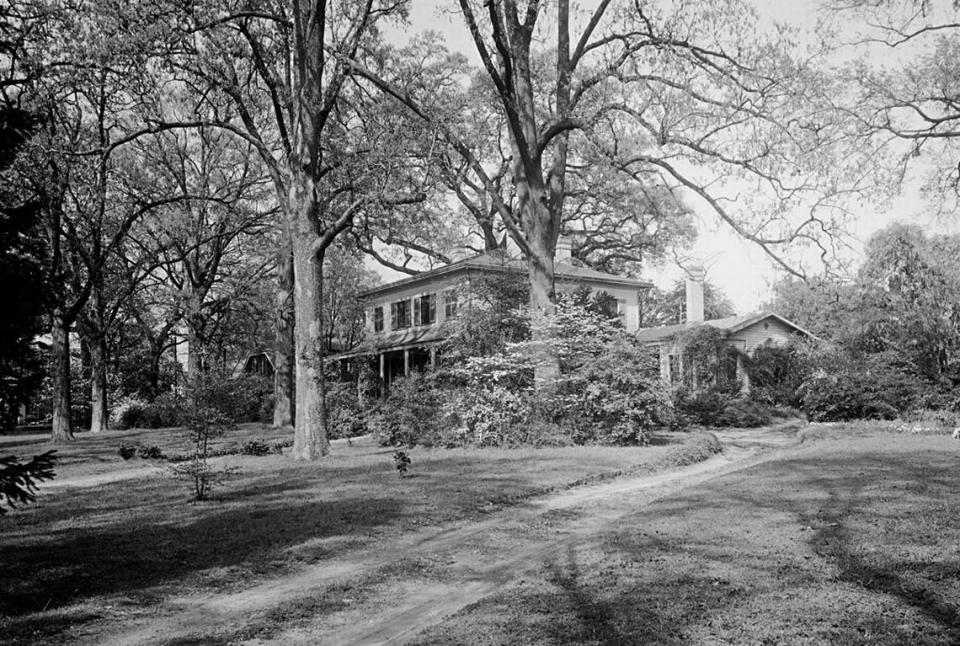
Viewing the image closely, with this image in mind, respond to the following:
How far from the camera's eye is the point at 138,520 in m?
9.71

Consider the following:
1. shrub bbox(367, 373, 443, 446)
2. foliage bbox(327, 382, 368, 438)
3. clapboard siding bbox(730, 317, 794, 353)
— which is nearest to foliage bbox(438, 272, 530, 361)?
shrub bbox(367, 373, 443, 446)

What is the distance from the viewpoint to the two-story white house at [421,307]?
1283 inches

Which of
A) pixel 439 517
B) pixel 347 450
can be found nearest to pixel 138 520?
pixel 439 517

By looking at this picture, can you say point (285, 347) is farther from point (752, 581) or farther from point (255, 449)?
point (752, 581)

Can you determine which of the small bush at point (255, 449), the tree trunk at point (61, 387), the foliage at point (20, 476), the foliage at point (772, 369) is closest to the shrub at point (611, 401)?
the small bush at point (255, 449)

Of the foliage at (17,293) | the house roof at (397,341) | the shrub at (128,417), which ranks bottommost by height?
the shrub at (128,417)

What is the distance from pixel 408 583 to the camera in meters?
6.62

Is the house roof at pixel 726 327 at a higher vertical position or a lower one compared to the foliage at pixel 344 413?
higher

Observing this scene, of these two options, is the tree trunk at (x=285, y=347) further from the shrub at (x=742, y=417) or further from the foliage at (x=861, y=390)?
the foliage at (x=861, y=390)

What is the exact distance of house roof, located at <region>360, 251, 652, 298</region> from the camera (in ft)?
89.9

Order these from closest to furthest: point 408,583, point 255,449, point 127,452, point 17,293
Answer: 1. point 17,293
2. point 408,583
3. point 127,452
4. point 255,449

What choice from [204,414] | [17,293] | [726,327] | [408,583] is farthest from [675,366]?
[17,293]

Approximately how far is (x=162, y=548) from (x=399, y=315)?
29.6 m

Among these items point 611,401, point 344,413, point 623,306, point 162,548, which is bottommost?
point 162,548
